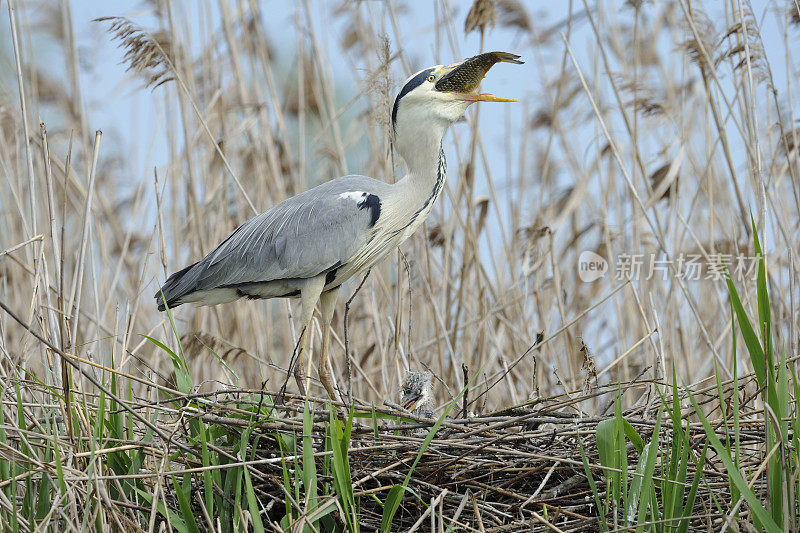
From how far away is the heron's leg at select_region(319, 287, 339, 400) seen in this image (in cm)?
267

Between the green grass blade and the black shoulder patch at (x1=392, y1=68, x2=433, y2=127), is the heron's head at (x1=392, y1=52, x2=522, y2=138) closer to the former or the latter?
the black shoulder patch at (x1=392, y1=68, x2=433, y2=127)

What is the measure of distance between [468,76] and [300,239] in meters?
0.71

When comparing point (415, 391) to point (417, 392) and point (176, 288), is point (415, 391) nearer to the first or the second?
point (417, 392)

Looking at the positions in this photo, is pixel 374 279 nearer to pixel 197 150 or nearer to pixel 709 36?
pixel 197 150

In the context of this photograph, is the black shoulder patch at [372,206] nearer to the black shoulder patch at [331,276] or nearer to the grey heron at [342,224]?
the grey heron at [342,224]

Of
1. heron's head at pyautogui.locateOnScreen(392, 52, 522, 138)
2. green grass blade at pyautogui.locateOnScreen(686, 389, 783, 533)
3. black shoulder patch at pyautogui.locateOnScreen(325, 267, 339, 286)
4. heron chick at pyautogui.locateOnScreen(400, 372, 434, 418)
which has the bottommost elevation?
green grass blade at pyautogui.locateOnScreen(686, 389, 783, 533)

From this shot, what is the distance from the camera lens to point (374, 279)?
11.3ft

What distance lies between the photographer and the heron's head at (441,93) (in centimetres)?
256

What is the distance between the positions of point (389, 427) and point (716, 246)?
5.95ft

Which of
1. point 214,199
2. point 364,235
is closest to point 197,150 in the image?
point 214,199

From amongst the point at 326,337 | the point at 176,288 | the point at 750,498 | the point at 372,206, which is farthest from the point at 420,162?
the point at 750,498

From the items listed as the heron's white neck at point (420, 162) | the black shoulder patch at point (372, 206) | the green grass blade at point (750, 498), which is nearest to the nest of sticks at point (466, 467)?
the green grass blade at point (750, 498)

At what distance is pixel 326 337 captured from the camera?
2777 mm

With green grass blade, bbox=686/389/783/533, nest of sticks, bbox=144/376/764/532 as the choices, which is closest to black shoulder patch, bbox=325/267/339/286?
nest of sticks, bbox=144/376/764/532
